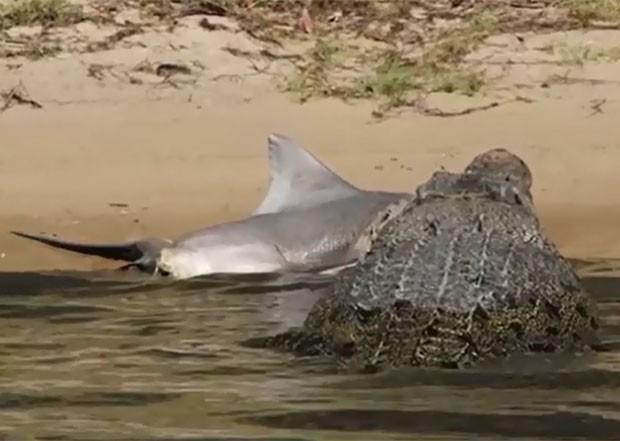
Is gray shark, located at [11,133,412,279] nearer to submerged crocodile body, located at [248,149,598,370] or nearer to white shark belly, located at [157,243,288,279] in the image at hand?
white shark belly, located at [157,243,288,279]

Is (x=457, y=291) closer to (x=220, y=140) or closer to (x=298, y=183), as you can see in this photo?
(x=298, y=183)

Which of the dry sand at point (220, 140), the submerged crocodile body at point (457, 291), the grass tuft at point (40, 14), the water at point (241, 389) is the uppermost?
the submerged crocodile body at point (457, 291)

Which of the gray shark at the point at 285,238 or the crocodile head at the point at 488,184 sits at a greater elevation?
the crocodile head at the point at 488,184

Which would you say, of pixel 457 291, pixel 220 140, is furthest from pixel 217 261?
pixel 457 291

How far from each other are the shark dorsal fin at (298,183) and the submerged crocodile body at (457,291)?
2.37m

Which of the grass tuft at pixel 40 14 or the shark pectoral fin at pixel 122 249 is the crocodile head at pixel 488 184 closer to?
the shark pectoral fin at pixel 122 249

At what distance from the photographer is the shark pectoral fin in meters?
7.56

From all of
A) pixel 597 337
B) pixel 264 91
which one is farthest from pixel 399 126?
pixel 597 337

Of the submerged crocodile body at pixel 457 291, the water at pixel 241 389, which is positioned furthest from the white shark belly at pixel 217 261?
the submerged crocodile body at pixel 457 291

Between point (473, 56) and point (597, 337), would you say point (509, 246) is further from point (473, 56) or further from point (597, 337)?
point (473, 56)

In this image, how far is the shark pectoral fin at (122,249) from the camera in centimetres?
756

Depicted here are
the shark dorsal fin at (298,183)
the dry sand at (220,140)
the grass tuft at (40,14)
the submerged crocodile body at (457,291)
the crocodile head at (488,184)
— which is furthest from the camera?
the grass tuft at (40,14)

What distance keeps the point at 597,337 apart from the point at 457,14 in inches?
192

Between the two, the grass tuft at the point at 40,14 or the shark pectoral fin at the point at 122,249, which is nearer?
the shark pectoral fin at the point at 122,249
